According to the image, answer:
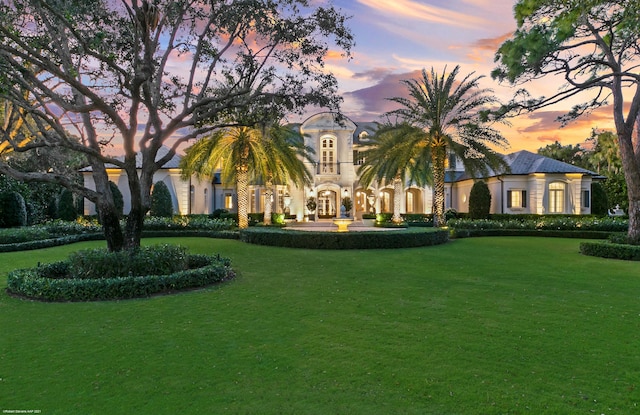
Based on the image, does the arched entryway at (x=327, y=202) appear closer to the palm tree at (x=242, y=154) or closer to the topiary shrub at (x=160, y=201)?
the palm tree at (x=242, y=154)

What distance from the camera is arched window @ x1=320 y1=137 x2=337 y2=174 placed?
37812 millimetres

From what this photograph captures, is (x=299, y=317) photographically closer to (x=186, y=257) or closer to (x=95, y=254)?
(x=186, y=257)

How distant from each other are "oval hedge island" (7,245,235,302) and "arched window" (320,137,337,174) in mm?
27330

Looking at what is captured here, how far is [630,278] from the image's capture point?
1102cm

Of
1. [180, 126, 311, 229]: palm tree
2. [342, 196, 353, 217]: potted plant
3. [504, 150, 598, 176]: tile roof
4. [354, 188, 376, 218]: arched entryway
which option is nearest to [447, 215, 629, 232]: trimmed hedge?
[504, 150, 598, 176]: tile roof

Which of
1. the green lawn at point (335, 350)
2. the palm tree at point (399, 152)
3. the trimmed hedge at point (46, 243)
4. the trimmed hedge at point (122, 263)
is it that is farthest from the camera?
the palm tree at point (399, 152)

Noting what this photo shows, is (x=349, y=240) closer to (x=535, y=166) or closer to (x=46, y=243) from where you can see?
(x=46, y=243)

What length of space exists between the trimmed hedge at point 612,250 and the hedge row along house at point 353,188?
1159 cm

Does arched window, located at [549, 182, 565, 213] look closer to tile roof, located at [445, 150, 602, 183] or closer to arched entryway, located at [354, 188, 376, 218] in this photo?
tile roof, located at [445, 150, 602, 183]

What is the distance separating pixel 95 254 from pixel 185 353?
19.4 ft

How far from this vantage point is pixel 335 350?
5.48 meters

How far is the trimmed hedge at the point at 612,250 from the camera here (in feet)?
48.9

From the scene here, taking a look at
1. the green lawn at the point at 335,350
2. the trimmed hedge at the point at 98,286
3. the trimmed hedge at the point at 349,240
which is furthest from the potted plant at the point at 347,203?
the trimmed hedge at the point at 98,286

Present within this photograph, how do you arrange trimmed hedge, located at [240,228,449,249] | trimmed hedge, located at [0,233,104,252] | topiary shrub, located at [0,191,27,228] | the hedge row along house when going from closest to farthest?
trimmed hedge, located at [0,233,104,252], trimmed hedge, located at [240,228,449,249], topiary shrub, located at [0,191,27,228], the hedge row along house
